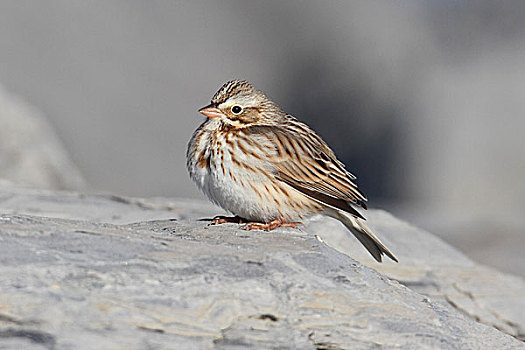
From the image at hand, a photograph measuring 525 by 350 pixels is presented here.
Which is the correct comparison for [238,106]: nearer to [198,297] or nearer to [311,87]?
[198,297]

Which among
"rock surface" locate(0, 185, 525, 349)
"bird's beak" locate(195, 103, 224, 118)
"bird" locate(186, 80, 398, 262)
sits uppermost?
"bird's beak" locate(195, 103, 224, 118)

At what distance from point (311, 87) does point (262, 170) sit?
342 inches

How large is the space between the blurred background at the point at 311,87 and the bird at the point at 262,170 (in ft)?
22.0

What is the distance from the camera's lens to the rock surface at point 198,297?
11.0ft

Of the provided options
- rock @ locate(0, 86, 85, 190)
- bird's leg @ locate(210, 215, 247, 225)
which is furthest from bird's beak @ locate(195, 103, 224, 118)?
rock @ locate(0, 86, 85, 190)

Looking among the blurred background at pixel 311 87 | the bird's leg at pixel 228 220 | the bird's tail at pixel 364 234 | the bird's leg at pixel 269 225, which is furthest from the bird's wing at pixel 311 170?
the blurred background at pixel 311 87

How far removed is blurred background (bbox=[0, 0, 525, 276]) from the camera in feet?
41.4

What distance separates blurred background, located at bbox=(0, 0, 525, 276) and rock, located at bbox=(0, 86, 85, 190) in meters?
0.53

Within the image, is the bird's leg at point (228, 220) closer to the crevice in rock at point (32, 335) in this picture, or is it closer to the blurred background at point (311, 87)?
the crevice in rock at point (32, 335)

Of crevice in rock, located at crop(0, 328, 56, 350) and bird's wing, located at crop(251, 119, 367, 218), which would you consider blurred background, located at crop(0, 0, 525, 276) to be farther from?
crevice in rock, located at crop(0, 328, 56, 350)

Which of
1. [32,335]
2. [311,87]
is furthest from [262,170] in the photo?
[311,87]

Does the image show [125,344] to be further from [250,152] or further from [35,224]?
[250,152]

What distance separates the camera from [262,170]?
5.20 meters

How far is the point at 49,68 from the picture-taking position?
1275cm
